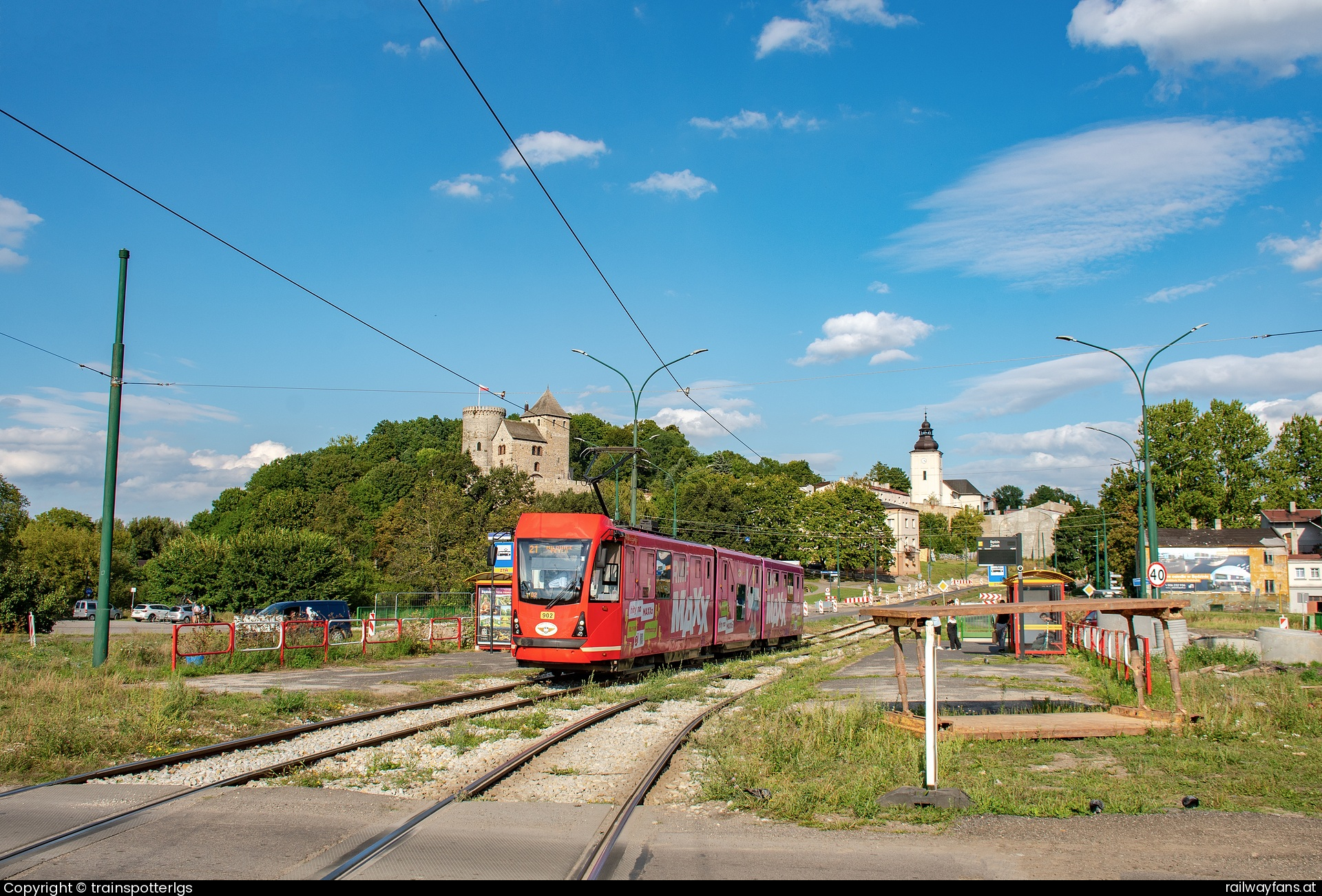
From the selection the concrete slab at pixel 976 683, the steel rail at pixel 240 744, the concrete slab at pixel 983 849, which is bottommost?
the concrete slab at pixel 976 683

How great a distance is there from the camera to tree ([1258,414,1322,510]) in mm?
80875

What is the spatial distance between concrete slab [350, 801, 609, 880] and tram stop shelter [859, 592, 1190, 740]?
14.3 feet

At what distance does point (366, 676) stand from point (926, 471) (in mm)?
165927

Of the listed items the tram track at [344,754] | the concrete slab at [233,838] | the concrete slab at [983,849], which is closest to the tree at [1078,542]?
the tram track at [344,754]

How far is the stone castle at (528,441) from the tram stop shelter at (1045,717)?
115121mm

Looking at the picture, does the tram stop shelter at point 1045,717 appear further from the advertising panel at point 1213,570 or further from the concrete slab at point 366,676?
the advertising panel at point 1213,570

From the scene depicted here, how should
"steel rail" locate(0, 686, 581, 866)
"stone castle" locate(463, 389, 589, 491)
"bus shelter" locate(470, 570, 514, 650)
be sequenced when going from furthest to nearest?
"stone castle" locate(463, 389, 589, 491)
"bus shelter" locate(470, 570, 514, 650)
"steel rail" locate(0, 686, 581, 866)

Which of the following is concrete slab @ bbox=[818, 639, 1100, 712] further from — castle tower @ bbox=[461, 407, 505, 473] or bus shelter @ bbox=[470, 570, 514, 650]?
castle tower @ bbox=[461, 407, 505, 473]

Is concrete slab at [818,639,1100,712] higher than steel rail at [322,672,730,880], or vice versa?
steel rail at [322,672,730,880]

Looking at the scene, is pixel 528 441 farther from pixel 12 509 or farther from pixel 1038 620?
pixel 1038 620

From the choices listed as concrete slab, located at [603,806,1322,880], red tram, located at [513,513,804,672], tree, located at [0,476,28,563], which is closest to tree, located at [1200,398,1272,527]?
red tram, located at [513,513,804,672]

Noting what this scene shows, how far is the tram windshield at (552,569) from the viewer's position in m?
16.3

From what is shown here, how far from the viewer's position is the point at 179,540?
54500mm

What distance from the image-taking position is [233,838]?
6379 mm
